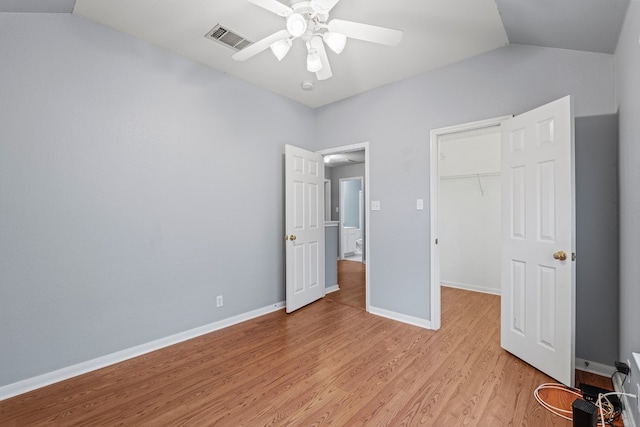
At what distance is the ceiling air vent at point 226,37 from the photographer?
7.62 feet

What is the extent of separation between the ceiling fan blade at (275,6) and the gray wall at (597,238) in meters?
2.27

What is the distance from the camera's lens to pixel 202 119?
9.46 ft

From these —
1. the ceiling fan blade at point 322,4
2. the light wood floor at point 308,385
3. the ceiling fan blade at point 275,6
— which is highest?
the ceiling fan blade at point 275,6

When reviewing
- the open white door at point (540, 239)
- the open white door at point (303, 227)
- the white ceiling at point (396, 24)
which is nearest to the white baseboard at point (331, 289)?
the open white door at point (303, 227)

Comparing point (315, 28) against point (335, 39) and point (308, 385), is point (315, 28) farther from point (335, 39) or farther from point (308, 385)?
point (308, 385)

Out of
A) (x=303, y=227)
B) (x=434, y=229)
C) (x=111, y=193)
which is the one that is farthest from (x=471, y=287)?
(x=111, y=193)

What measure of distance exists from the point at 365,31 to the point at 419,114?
154cm

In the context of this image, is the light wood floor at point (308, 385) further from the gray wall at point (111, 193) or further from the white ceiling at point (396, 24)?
the white ceiling at point (396, 24)

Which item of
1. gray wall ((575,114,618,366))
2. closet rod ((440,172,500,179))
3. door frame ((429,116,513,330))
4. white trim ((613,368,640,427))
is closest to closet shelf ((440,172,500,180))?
closet rod ((440,172,500,179))

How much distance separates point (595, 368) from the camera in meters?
2.14

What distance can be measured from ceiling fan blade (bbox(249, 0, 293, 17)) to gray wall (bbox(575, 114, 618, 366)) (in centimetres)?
227

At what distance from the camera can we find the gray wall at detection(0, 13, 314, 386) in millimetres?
1940

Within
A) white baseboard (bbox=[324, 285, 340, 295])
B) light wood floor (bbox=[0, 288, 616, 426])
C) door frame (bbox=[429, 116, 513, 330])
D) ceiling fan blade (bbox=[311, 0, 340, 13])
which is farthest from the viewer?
white baseboard (bbox=[324, 285, 340, 295])

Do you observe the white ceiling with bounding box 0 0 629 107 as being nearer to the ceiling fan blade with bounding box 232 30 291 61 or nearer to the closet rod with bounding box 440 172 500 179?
the ceiling fan blade with bounding box 232 30 291 61
